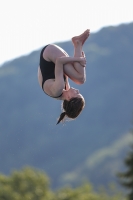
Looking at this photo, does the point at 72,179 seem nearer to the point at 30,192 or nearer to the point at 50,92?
the point at 30,192

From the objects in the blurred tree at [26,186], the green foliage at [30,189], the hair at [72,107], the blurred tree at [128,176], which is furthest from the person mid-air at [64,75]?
the blurred tree at [26,186]

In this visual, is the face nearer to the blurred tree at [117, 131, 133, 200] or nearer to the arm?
the arm

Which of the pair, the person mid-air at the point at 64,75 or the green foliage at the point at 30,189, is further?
the green foliage at the point at 30,189

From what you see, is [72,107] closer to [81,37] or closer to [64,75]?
[64,75]

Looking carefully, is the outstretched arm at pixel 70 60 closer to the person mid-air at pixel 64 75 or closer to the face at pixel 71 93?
the person mid-air at pixel 64 75

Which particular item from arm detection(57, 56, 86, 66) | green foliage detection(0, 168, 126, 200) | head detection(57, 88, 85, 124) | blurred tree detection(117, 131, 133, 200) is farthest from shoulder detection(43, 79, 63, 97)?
green foliage detection(0, 168, 126, 200)

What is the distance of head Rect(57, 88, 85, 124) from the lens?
40.2 feet

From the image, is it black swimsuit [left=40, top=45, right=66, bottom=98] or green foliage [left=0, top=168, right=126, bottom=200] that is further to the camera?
green foliage [left=0, top=168, right=126, bottom=200]

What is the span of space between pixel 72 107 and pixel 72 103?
0.07 m

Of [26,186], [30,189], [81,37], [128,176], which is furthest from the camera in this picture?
[26,186]

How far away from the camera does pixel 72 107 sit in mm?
12258

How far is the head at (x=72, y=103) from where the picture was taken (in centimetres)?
1227

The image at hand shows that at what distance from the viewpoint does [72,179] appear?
7825 inches

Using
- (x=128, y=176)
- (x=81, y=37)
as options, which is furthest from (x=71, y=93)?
(x=128, y=176)
